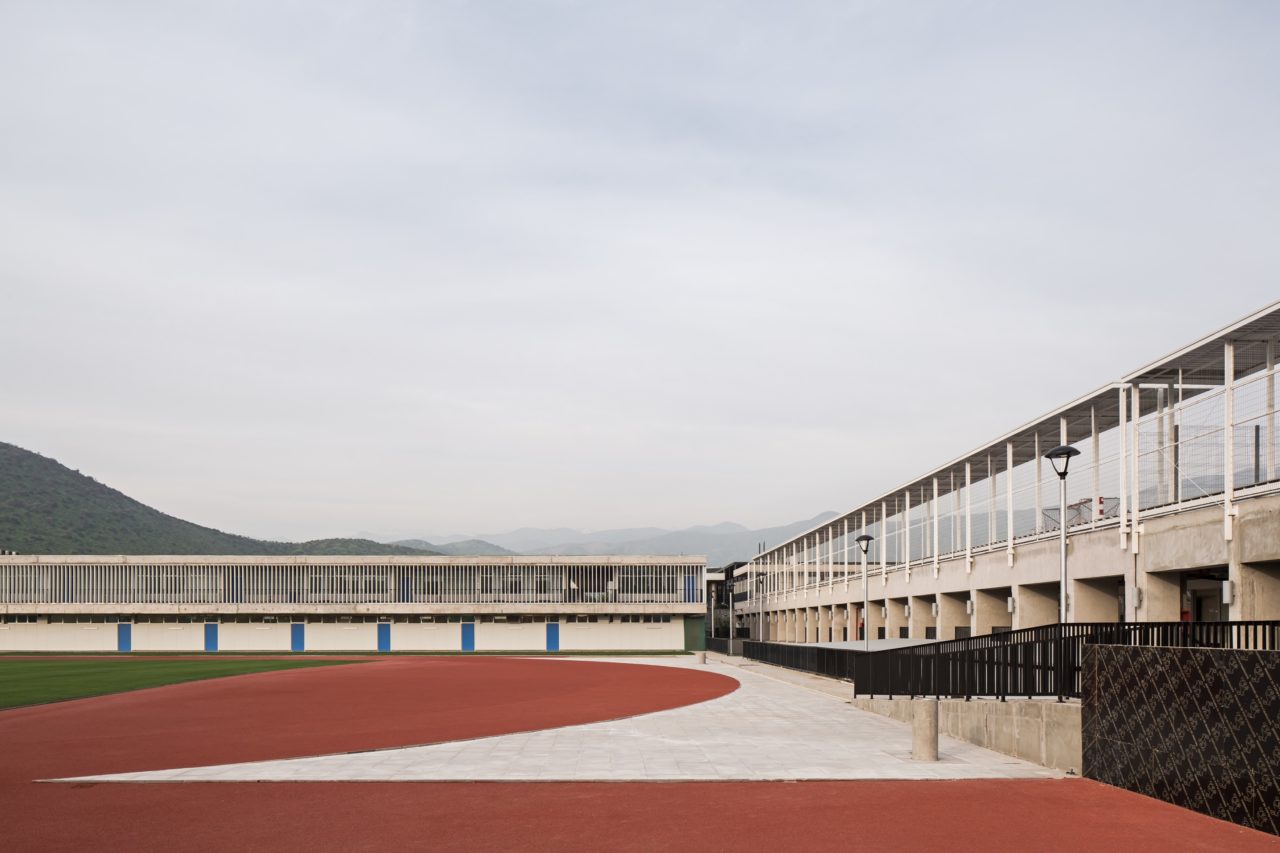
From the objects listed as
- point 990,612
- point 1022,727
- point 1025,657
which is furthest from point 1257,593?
point 990,612

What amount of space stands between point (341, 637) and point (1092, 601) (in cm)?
6280

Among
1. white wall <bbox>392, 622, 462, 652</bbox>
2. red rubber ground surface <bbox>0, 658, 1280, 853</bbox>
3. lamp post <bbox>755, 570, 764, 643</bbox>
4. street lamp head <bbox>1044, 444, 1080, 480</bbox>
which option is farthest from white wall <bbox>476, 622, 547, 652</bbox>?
street lamp head <bbox>1044, 444, 1080, 480</bbox>

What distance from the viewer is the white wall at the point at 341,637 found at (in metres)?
81.5

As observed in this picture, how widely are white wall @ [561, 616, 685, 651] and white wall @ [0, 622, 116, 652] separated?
1288 inches

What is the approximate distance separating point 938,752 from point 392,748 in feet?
30.9

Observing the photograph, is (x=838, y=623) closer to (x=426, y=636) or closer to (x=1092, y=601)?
(x=1092, y=601)

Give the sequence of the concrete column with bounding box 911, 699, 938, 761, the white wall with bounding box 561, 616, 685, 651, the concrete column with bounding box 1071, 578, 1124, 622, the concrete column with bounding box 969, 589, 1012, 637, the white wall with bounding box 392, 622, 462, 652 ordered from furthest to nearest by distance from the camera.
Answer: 1. the white wall with bounding box 561, 616, 685, 651
2. the white wall with bounding box 392, 622, 462, 652
3. the concrete column with bounding box 969, 589, 1012, 637
4. the concrete column with bounding box 1071, 578, 1124, 622
5. the concrete column with bounding box 911, 699, 938, 761

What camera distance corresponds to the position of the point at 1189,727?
46.4 ft

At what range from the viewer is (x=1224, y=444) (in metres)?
22.4

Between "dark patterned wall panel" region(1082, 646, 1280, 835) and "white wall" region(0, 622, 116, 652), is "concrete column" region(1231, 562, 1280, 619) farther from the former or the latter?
"white wall" region(0, 622, 116, 652)

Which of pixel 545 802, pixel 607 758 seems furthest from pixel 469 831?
pixel 607 758

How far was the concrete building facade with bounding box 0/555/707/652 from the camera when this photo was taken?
81.9 m

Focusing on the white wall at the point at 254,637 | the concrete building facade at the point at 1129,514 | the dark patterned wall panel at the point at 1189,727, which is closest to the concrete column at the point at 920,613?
the concrete building facade at the point at 1129,514

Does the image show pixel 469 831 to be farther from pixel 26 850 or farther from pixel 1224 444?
pixel 1224 444
